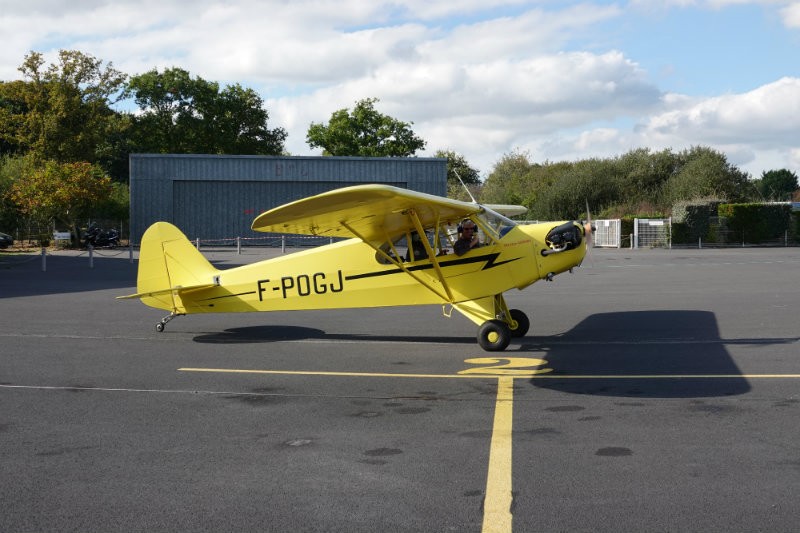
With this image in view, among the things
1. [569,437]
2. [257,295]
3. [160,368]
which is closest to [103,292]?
[257,295]

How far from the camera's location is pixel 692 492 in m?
4.76

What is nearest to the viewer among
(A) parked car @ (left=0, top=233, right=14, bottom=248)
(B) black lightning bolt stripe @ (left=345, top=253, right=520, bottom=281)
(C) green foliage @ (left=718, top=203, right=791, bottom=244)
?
(B) black lightning bolt stripe @ (left=345, top=253, right=520, bottom=281)

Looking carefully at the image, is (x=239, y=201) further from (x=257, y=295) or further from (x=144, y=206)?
(x=257, y=295)

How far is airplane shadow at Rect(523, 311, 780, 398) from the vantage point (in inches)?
308

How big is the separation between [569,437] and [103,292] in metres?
15.8

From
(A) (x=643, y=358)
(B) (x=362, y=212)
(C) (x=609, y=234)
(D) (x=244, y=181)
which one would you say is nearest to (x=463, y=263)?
(B) (x=362, y=212)

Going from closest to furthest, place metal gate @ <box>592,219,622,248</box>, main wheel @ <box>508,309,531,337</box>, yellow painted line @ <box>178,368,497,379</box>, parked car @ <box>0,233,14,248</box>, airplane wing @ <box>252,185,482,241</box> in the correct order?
airplane wing @ <box>252,185,482,241</box> → yellow painted line @ <box>178,368,497,379</box> → main wheel @ <box>508,309,531,337</box> → parked car @ <box>0,233,14,248</box> → metal gate @ <box>592,219,622,248</box>

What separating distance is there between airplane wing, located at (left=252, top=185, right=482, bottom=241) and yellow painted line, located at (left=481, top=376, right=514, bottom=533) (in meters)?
2.63

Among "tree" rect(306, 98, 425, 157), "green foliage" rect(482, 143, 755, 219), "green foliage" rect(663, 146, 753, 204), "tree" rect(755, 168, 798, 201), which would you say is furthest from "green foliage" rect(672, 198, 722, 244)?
"tree" rect(755, 168, 798, 201)

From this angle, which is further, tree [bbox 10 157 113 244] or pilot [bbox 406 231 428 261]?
tree [bbox 10 157 113 244]

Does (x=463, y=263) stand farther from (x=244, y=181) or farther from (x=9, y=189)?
(x=9, y=189)

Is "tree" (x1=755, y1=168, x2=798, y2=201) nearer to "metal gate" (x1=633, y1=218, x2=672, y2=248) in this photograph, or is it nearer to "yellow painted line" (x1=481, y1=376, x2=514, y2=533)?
"metal gate" (x1=633, y1=218, x2=672, y2=248)

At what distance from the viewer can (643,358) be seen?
31.3ft

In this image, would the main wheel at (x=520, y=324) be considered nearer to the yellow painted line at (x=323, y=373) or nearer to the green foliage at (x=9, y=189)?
the yellow painted line at (x=323, y=373)
